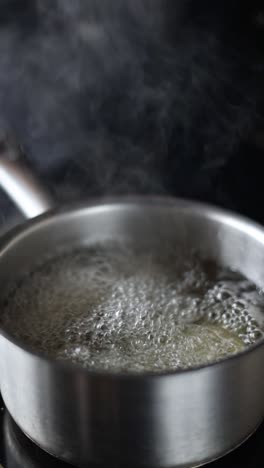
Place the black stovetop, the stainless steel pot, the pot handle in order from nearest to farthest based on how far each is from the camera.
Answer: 1. the stainless steel pot
2. the black stovetop
3. the pot handle

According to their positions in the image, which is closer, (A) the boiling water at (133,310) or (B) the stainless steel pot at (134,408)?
(B) the stainless steel pot at (134,408)

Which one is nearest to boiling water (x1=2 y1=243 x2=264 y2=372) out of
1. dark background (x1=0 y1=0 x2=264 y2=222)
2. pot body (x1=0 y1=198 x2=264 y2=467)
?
pot body (x1=0 y1=198 x2=264 y2=467)

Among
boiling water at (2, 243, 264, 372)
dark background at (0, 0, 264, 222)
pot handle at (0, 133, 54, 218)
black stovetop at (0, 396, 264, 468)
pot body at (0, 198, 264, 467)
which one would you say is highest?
dark background at (0, 0, 264, 222)

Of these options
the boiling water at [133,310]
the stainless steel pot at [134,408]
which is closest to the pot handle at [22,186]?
the boiling water at [133,310]

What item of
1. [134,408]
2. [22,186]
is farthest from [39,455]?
[22,186]

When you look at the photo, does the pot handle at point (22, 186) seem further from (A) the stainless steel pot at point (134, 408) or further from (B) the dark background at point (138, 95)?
(A) the stainless steel pot at point (134, 408)

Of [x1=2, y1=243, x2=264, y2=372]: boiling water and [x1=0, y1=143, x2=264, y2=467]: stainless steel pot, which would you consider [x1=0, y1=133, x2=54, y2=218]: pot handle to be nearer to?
[x1=2, y1=243, x2=264, y2=372]: boiling water

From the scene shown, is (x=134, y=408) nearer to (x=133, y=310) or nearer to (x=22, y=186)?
(x=133, y=310)

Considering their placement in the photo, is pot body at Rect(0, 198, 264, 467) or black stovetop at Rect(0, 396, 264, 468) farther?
black stovetop at Rect(0, 396, 264, 468)
